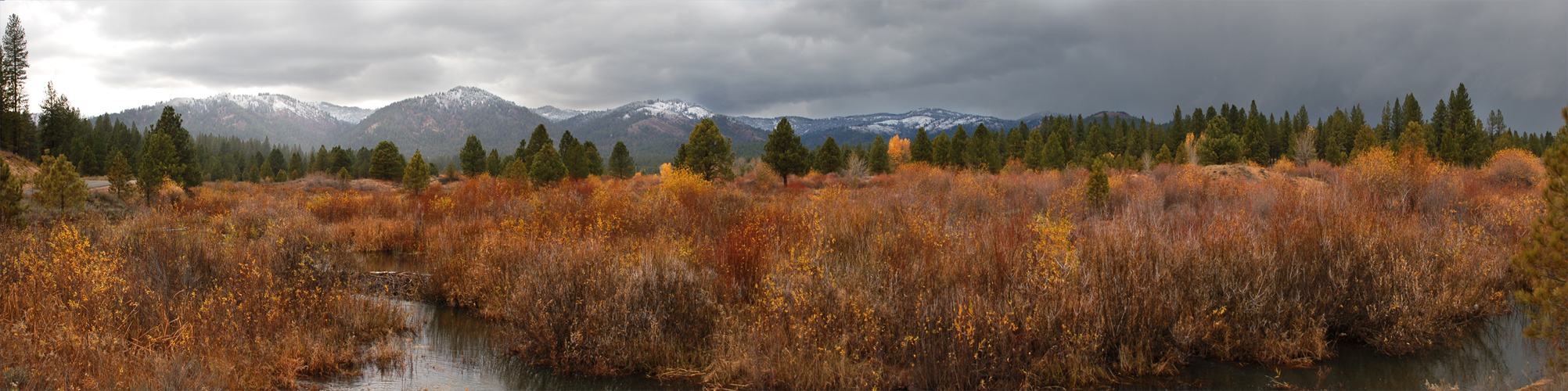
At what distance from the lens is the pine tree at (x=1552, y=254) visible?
4.75 meters

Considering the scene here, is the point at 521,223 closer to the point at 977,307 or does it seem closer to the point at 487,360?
the point at 487,360

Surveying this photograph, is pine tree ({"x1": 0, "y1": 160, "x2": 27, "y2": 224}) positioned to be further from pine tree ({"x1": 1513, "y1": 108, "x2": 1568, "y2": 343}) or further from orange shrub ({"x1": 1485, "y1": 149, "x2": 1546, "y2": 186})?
orange shrub ({"x1": 1485, "y1": 149, "x2": 1546, "y2": 186})

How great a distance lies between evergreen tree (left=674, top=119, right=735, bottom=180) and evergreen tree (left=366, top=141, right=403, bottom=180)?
3413 centimetres

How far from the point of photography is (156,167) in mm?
22703

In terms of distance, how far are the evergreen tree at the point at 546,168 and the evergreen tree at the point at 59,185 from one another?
22.2 meters

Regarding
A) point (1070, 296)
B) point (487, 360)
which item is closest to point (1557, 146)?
point (1070, 296)

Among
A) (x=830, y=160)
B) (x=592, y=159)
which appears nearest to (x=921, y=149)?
(x=830, y=160)

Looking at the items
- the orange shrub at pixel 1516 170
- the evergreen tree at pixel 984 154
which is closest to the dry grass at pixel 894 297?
the orange shrub at pixel 1516 170

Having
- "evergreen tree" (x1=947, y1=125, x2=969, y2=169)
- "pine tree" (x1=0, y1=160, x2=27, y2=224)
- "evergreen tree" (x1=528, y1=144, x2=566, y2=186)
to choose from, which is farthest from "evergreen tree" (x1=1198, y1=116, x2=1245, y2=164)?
"pine tree" (x1=0, y1=160, x2=27, y2=224)

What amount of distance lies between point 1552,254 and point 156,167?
33325 millimetres

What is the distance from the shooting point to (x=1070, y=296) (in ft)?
22.0

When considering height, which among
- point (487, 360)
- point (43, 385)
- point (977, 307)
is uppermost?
point (977, 307)

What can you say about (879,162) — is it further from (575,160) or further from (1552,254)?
(1552,254)

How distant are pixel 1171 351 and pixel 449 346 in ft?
28.1
